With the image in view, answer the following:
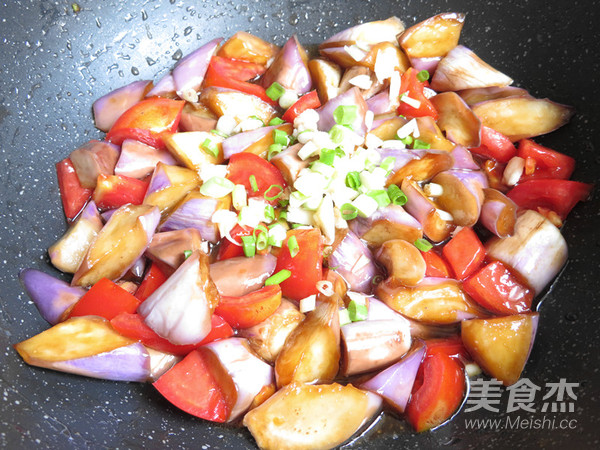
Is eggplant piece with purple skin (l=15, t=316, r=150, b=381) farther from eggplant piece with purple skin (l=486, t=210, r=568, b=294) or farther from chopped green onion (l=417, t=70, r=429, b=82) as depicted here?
chopped green onion (l=417, t=70, r=429, b=82)

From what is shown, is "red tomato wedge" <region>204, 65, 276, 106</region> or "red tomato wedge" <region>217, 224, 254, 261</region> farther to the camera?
"red tomato wedge" <region>204, 65, 276, 106</region>

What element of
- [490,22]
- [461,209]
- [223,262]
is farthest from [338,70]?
[223,262]

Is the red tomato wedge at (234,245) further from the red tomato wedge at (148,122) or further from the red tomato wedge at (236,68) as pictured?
the red tomato wedge at (236,68)

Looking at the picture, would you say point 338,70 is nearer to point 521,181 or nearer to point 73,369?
point 521,181

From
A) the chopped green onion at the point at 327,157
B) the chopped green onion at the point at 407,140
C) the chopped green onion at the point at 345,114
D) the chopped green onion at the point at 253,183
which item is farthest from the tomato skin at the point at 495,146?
the chopped green onion at the point at 253,183

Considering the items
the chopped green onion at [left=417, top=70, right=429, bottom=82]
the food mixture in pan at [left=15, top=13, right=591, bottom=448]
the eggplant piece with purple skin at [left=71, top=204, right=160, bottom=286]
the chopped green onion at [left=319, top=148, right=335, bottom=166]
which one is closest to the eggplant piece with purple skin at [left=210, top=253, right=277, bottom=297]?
the food mixture in pan at [left=15, top=13, right=591, bottom=448]
